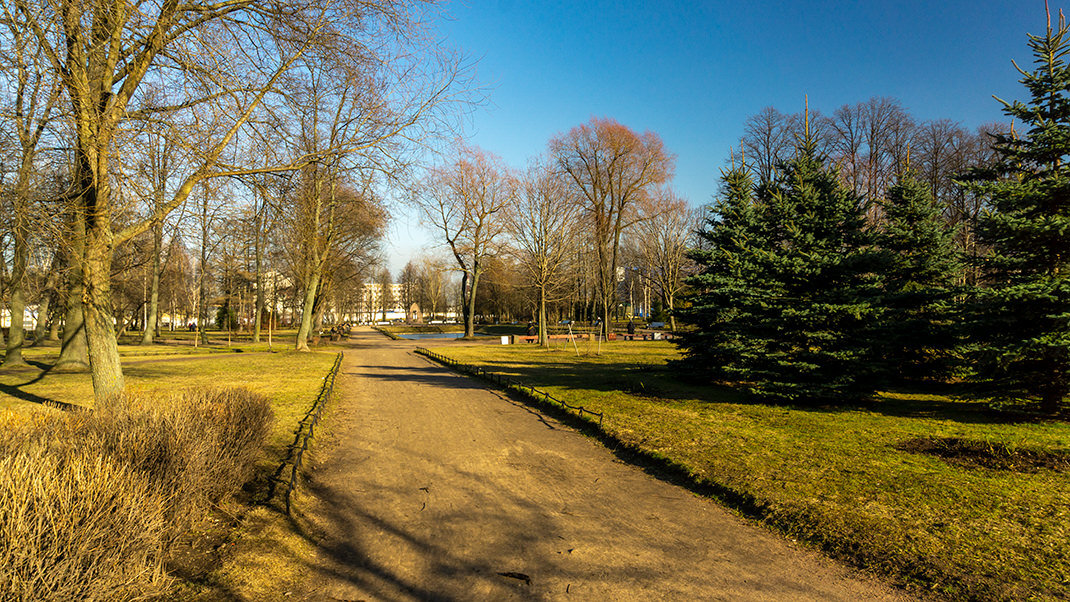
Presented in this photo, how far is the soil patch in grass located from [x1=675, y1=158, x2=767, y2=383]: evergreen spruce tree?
14.4 feet

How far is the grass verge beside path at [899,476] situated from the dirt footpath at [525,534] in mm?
553

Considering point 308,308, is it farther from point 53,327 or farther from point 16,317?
point 53,327

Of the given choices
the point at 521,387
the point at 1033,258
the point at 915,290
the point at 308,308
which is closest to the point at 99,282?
the point at 521,387

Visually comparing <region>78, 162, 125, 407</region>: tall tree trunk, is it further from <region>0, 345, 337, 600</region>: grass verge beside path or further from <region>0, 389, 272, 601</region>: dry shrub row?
<region>0, 389, 272, 601</region>: dry shrub row

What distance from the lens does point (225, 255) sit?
33.4 metres

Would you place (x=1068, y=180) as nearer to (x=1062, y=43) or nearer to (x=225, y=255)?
(x=1062, y=43)

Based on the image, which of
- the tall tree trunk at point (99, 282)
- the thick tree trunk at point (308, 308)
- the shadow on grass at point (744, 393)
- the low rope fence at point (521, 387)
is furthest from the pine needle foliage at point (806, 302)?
the thick tree trunk at point (308, 308)

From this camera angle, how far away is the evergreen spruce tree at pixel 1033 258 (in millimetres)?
8766

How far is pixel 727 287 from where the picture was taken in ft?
43.9

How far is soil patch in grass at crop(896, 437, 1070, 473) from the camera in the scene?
258 inches

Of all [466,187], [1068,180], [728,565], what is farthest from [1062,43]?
[466,187]

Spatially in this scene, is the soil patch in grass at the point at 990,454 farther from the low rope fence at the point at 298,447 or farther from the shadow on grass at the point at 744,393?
the low rope fence at the point at 298,447

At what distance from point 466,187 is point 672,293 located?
20.6m

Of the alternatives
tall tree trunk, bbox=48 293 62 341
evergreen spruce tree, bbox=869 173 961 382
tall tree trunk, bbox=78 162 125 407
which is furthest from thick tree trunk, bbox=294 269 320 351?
tall tree trunk, bbox=48 293 62 341
